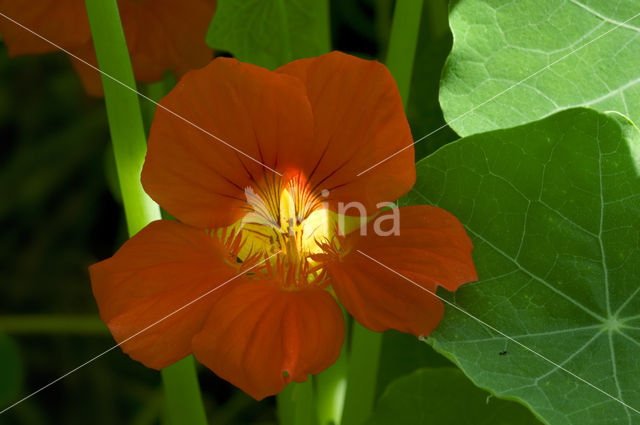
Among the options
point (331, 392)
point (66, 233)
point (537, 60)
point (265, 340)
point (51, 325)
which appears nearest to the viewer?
point (265, 340)

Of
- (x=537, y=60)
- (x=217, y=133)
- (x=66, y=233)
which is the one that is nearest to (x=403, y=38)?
(x=537, y=60)

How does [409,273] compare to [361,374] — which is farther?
[361,374]

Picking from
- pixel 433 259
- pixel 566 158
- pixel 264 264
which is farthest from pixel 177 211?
pixel 566 158

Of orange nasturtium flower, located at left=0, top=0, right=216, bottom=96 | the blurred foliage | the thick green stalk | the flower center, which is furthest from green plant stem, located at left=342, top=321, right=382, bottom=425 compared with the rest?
the blurred foliage

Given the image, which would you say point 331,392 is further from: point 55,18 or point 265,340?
point 55,18

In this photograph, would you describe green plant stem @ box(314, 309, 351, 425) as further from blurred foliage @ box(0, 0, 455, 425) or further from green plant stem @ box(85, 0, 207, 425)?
blurred foliage @ box(0, 0, 455, 425)

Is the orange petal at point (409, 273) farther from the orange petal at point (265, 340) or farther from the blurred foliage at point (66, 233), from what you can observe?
the blurred foliage at point (66, 233)

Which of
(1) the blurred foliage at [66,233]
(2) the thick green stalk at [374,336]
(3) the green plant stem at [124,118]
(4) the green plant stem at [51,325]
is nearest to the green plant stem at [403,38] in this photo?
(2) the thick green stalk at [374,336]
